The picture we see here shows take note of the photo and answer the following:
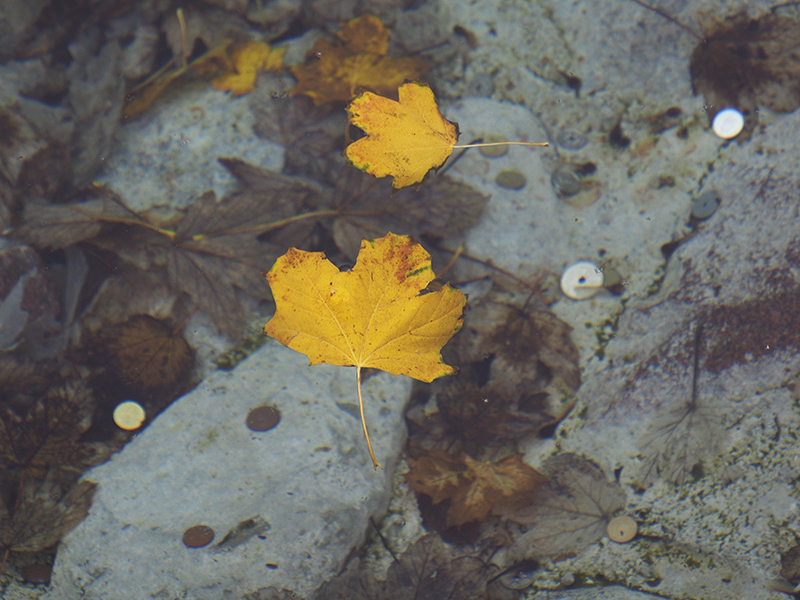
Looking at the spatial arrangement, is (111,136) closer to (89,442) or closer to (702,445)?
(89,442)

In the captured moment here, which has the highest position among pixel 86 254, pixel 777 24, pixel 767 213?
pixel 777 24

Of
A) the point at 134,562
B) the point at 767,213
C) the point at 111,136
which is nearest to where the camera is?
the point at 134,562

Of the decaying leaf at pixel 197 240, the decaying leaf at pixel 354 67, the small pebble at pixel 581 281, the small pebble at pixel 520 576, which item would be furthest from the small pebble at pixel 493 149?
the small pebble at pixel 520 576

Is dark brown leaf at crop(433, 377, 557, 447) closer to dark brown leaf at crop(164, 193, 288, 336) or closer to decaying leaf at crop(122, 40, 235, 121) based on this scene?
dark brown leaf at crop(164, 193, 288, 336)

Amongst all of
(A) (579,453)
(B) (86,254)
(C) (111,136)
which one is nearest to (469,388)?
(A) (579,453)

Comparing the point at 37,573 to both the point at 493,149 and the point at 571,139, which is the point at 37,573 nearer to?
the point at 493,149

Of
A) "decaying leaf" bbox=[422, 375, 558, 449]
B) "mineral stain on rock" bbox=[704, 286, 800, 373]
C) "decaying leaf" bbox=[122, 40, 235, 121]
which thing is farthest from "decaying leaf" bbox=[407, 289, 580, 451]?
"decaying leaf" bbox=[122, 40, 235, 121]
